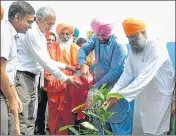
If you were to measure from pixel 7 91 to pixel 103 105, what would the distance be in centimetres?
98

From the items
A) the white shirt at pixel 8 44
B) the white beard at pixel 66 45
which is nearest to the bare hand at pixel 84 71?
the white beard at pixel 66 45

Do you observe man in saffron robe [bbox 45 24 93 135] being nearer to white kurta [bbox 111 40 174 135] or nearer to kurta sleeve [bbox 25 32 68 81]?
kurta sleeve [bbox 25 32 68 81]

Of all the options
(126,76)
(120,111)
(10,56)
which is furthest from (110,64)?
(10,56)

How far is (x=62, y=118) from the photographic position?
4621mm

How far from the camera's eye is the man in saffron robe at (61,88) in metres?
4.56

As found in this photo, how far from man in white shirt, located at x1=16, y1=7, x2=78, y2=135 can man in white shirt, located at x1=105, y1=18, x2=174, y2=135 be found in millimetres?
660

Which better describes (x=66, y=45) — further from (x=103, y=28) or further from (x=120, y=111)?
(x=120, y=111)

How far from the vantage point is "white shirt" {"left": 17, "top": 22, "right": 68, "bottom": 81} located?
13.4ft

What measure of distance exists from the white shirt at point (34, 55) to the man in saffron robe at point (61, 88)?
0.34 meters

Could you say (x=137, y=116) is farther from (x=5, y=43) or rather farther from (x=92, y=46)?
(x=5, y=43)


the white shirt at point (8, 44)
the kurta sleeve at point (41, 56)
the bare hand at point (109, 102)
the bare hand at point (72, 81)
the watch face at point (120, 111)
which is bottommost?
the watch face at point (120, 111)

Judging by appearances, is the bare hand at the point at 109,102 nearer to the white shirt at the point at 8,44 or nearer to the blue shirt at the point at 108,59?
the blue shirt at the point at 108,59

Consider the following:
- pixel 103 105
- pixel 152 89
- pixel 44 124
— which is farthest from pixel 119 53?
pixel 44 124

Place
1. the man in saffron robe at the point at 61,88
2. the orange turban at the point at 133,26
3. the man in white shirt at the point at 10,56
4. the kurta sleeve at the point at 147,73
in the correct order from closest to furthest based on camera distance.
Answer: the man in white shirt at the point at 10,56 → the kurta sleeve at the point at 147,73 → the orange turban at the point at 133,26 → the man in saffron robe at the point at 61,88
